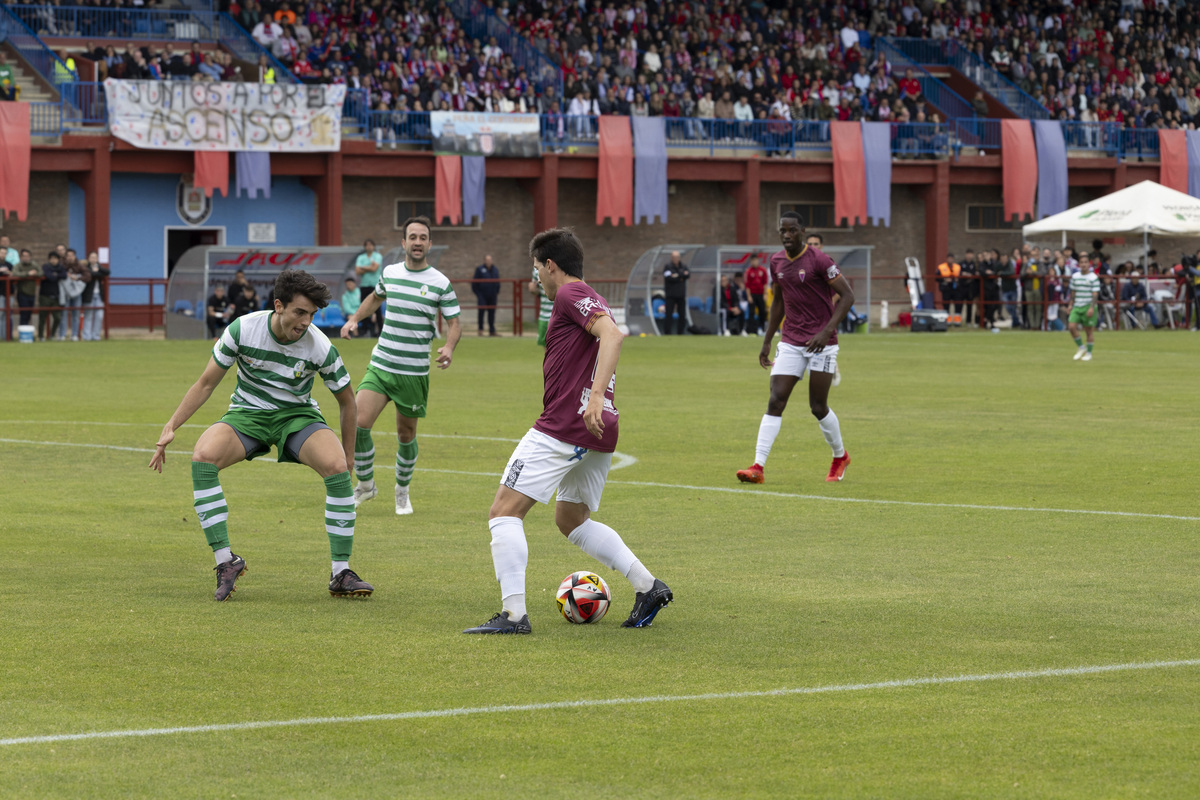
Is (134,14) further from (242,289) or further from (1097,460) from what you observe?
(1097,460)

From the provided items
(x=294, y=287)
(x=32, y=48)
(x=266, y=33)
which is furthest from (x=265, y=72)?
(x=294, y=287)

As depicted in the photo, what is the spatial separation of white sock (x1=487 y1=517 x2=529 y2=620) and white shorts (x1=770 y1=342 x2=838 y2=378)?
638cm

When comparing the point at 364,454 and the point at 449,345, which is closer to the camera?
the point at 364,454

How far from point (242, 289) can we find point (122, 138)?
7.25 m

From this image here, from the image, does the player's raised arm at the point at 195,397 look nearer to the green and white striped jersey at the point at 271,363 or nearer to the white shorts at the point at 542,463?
the green and white striped jersey at the point at 271,363

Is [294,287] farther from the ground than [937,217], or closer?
closer

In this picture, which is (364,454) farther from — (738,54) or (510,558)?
(738,54)

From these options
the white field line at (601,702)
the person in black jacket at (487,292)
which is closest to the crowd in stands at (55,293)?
the person in black jacket at (487,292)

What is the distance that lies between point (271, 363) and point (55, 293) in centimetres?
2854

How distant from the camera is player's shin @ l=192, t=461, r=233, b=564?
8.20 m

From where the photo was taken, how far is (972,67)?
183ft

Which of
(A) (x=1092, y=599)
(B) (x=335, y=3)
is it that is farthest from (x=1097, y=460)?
(B) (x=335, y=3)

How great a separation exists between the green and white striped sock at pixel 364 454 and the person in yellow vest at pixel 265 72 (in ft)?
108

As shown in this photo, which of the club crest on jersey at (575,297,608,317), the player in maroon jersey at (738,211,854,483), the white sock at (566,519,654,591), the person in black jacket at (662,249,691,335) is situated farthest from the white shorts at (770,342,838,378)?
the person in black jacket at (662,249,691,335)
